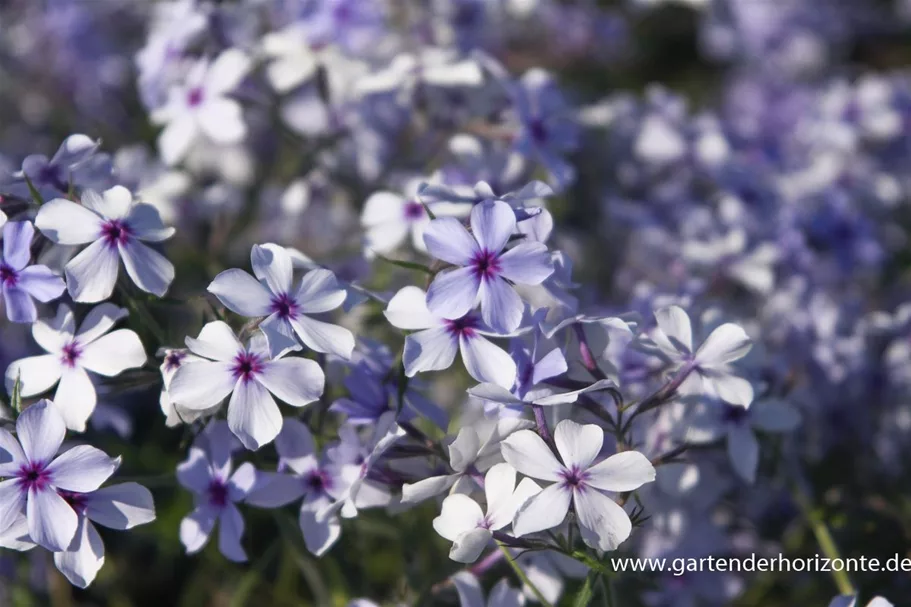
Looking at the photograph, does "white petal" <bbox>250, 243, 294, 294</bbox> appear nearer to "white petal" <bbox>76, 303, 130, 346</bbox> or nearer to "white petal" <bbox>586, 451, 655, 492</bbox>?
"white petal" <bbox>76, 303, 130, 346</bbox>

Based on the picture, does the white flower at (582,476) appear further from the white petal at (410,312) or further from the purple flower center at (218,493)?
the purple flower center at (218,493)

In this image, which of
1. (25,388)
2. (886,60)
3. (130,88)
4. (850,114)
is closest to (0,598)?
(25,388)

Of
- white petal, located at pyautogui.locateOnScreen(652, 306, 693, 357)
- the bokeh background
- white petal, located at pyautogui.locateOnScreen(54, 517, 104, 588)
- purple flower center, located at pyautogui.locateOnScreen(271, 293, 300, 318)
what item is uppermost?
purple flower center, located at pyautogui.locateOnScreen(271, 293, 300, 318)

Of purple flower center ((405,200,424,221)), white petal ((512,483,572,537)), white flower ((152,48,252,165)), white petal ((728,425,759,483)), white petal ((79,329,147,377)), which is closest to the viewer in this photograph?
white petal ((512,483,572,537))

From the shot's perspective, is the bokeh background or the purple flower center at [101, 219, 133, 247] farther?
the bokeh background

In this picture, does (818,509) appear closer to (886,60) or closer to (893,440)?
(893,440)

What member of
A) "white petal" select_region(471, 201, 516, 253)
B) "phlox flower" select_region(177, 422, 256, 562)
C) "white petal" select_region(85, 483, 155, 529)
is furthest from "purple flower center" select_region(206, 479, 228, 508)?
"white petal" select_region(471, 201, 516, 253)

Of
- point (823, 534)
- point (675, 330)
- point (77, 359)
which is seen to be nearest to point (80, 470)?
point (77, 359)

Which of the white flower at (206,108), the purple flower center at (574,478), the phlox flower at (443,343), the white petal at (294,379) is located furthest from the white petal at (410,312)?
the white flower at (206,108)
